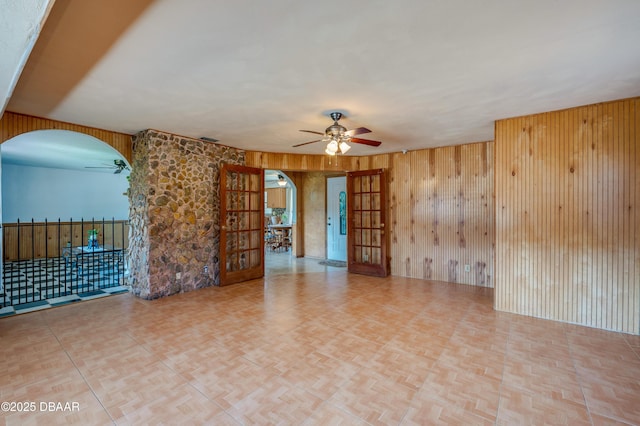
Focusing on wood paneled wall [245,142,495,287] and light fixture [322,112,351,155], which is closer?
light fixture [322,112,351,155]

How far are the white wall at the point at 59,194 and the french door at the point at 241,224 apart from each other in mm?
6471

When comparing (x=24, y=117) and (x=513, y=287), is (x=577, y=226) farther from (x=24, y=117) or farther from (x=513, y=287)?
(x=24, y=117)

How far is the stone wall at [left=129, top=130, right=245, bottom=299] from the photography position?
4.44m

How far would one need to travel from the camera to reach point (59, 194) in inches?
335

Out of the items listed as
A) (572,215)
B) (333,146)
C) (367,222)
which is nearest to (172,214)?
(333,146)

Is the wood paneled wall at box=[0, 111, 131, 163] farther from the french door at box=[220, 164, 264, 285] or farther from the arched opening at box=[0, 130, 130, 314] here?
the french door at box=[220, 164, 264, 285]

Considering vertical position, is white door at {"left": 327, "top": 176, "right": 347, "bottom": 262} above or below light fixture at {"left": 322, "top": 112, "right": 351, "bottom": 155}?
below

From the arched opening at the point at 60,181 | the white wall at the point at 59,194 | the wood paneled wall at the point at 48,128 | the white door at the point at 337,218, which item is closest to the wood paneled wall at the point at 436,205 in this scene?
the white door at the point at 337,218

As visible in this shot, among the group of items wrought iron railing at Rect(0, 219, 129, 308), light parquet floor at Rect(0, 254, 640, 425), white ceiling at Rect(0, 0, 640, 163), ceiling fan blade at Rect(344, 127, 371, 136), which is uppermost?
white ceiling at Rect(0, 0, 640, 163)

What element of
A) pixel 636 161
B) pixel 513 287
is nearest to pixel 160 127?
pixel 513 287

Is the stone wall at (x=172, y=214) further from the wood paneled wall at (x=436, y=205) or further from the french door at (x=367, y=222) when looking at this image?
the french door at (x=367, y=222)

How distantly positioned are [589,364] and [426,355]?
1.42 metres

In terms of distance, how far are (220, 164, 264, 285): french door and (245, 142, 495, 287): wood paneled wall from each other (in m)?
0.50

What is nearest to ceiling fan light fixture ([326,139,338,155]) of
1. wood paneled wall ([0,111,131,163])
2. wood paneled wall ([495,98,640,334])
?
wood paneled wall ([495,98,640,334])
